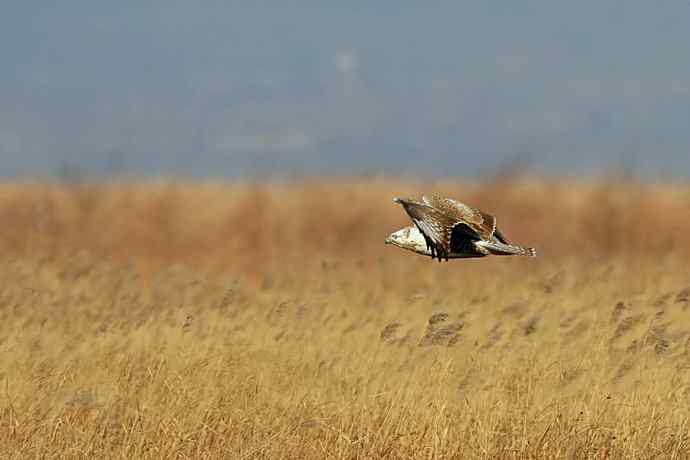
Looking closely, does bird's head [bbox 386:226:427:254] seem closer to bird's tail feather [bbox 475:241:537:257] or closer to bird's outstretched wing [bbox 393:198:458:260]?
bird's outstretched wing [bbox 393:198:458:260]

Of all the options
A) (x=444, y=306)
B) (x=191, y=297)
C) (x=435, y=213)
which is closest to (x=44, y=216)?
(x=191, y=297)

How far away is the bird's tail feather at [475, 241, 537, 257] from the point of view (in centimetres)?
741

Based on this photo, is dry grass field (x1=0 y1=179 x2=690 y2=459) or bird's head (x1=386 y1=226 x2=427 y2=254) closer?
bird's head (x1=386 y1=226 x2=427 y2=254)

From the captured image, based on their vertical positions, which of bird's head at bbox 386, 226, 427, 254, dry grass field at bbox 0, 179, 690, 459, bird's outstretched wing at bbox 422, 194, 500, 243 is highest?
bird's outstretched wing at bbox 422, 194, 500, 243

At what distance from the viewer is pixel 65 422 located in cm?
894

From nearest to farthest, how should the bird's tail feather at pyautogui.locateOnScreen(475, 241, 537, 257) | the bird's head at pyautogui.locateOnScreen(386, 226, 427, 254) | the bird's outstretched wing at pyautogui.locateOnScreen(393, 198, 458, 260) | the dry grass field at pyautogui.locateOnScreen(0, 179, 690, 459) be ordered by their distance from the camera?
the bird's tail feather at pyautogui.locateOnScreen(475, 241, 537, 257) < the bird's outstretched wing at pyautogui.locateOnScreen(393, 198, 458, 260) < the bird's head at pyautogui.locateOnScreen(386, 226, 427, 254) < the dry grass field at pyautogui.locateOnScreen(0, 179, 690, 459)

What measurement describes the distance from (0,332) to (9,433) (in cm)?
324

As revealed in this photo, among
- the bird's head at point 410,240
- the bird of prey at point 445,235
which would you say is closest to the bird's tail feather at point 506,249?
the bird of prey at point 445,235

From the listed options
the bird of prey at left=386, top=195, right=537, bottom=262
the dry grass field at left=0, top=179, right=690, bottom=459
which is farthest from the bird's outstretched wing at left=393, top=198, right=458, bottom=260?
the dry grass field at left=0, top=179, right=690, bottom=459

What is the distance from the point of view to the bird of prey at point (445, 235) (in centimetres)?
756

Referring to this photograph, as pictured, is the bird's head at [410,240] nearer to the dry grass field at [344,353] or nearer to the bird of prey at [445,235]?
the bird of prey at [445,235]

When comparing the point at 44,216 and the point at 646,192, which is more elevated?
the point at 646,192

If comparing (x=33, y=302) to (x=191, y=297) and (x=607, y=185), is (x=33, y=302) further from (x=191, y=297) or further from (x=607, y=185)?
(x=607, y=185)

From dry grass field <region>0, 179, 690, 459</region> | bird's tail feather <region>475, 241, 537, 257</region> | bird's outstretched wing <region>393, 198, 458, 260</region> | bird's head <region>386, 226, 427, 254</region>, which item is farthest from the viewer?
dry grass field <region>0, 179, 690, 459</region>
